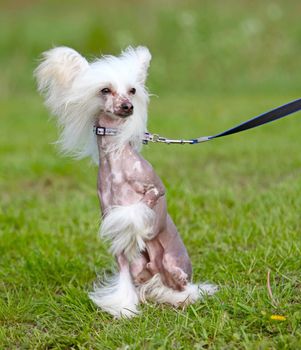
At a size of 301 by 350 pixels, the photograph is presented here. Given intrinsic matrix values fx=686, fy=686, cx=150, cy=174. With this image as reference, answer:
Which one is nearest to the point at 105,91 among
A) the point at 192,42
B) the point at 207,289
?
the point at 207,289

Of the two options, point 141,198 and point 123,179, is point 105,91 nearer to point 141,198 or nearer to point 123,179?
point 123,179

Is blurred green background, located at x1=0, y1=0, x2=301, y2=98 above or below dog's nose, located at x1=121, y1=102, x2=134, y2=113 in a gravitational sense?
below

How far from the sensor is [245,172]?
262 inches

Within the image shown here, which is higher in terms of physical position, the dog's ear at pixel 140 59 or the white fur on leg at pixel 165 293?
the dog's ear at pixel 140 59

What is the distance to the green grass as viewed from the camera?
3068 millimetres

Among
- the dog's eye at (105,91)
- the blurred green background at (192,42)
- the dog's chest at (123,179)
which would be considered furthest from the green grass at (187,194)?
the dog's eye at (105,91)

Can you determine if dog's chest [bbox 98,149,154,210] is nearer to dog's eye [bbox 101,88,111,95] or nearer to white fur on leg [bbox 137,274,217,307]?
dog's eye [bbox 101,88,111,95]

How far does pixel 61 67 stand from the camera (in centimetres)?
302

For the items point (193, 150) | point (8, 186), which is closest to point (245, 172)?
point (193, 150)

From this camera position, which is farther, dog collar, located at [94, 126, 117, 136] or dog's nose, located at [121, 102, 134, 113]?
dog collar, located at [94, 126, 117, 136]

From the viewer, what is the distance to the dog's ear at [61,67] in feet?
9.90

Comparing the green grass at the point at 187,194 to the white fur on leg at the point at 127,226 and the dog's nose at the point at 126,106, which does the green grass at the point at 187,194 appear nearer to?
the white fur on leg at the point at 127,226

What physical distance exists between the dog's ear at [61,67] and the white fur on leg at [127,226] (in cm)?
61

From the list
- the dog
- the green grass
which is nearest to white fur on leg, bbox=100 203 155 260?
the dog
